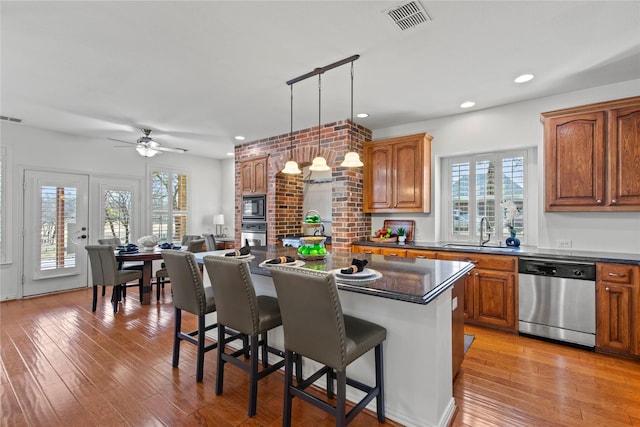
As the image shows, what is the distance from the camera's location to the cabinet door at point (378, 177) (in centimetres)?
432

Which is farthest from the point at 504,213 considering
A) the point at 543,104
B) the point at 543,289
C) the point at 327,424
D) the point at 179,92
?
the point at 179,92

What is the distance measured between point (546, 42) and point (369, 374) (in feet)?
9.23

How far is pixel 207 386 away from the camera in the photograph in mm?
2252

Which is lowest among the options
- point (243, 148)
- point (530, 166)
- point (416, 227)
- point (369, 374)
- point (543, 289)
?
point (369, 374)

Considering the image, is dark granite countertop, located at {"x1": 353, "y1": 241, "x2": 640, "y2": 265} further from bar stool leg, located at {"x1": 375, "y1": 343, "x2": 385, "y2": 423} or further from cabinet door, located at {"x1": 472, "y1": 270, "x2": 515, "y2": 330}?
bar stool leg, located at {"x1": 375, "y1": 343, "x2": 385, "y2": 423}

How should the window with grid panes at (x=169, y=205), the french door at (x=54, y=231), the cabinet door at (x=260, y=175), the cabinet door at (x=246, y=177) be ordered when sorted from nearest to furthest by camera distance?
1. the french door at (x=54, y=231)
2. the cabinet door at (x=260, y=175)
3. the cabinet door at (x=246, y=177)
4. the window with grid panes at (x=169, y=205)

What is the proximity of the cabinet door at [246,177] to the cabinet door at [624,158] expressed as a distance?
15.4 ft

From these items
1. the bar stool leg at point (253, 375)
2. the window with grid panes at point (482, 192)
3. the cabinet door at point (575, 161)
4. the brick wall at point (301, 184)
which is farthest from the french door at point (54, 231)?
the cabinet door at point (575, 161)

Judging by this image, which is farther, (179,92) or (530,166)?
(530,166)

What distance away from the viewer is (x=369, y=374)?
1980 millimetres

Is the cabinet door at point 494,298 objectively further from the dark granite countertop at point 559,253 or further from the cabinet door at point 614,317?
the cabinet door at point 614,317

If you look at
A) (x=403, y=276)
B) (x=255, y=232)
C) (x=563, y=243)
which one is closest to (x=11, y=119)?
(x=255, y=232)

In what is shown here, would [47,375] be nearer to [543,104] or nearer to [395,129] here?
[395,129]

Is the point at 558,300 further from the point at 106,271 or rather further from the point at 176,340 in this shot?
the point at 106,271
